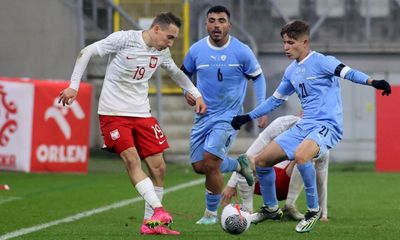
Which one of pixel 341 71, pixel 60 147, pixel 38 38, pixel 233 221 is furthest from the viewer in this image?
pixel 38 38

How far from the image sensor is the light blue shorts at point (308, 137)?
1042 centimetres

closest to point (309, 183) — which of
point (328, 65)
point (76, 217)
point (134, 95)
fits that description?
point (328, 65)

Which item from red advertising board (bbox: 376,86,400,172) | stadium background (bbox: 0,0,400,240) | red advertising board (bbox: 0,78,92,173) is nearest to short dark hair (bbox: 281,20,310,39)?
red advertising board (bbox: 0,78,92,173)

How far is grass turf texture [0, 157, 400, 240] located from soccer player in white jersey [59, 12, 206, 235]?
68cm

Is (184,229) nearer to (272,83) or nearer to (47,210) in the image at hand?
(47,210)

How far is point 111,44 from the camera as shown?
1030 cm

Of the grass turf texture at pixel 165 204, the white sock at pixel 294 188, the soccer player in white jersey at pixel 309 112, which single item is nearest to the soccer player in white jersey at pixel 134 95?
the grass turf texture at pixel 165 204

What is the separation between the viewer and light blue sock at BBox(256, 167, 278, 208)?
1113cm

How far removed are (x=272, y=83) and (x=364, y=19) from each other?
93.6 inches

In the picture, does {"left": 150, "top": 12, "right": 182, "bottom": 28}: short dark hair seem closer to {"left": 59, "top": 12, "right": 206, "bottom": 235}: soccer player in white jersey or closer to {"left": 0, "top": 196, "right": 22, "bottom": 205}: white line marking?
{"left": 59, "top": 12, "right": 206, "bottom": 235}: soccer player in white jersey

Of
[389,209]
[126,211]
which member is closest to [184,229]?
[126,211]

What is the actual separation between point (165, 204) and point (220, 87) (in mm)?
2760

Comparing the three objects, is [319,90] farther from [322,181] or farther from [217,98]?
[322,181]

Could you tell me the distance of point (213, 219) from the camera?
11539mm
